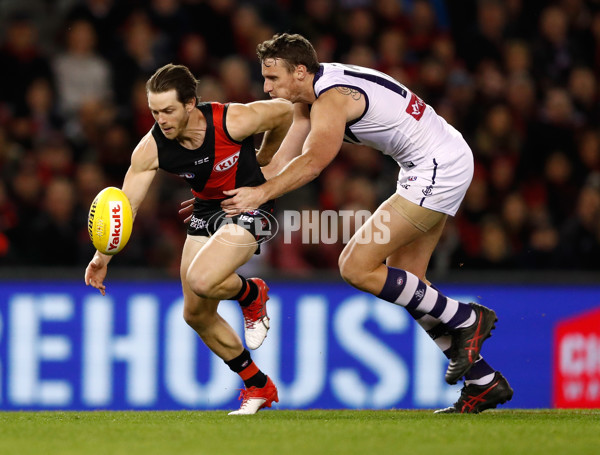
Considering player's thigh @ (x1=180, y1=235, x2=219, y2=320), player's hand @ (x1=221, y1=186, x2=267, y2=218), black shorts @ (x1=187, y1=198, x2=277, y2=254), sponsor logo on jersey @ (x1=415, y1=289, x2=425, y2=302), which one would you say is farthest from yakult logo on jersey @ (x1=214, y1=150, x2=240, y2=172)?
sponsor logo on jersey @ (x1=415, y1=289, x2=425, y2=302)

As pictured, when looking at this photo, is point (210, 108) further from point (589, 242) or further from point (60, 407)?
point (589, 242)

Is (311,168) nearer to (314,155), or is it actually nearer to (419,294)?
(314,155)

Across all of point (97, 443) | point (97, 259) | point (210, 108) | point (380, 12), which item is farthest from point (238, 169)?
point (380, 12)

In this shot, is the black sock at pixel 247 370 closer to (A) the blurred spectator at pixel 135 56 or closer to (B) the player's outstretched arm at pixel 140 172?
(B) the player's outstretched arm at pixel 140 172

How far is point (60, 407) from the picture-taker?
9.04m

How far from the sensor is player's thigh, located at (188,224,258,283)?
6.34 metres

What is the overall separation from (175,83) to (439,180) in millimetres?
1766

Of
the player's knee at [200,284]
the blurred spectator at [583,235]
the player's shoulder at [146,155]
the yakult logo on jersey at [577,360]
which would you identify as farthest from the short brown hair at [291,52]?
the blurred spectator at [583,235]

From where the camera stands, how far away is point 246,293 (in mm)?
6738

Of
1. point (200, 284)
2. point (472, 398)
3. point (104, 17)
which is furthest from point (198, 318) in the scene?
point (104, 17)

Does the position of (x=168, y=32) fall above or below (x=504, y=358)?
above

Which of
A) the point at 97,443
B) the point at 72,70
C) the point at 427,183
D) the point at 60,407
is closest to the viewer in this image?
the point at 97,443

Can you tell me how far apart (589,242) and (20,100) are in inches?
235

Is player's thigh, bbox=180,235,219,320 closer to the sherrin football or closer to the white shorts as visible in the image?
the sherrin football
